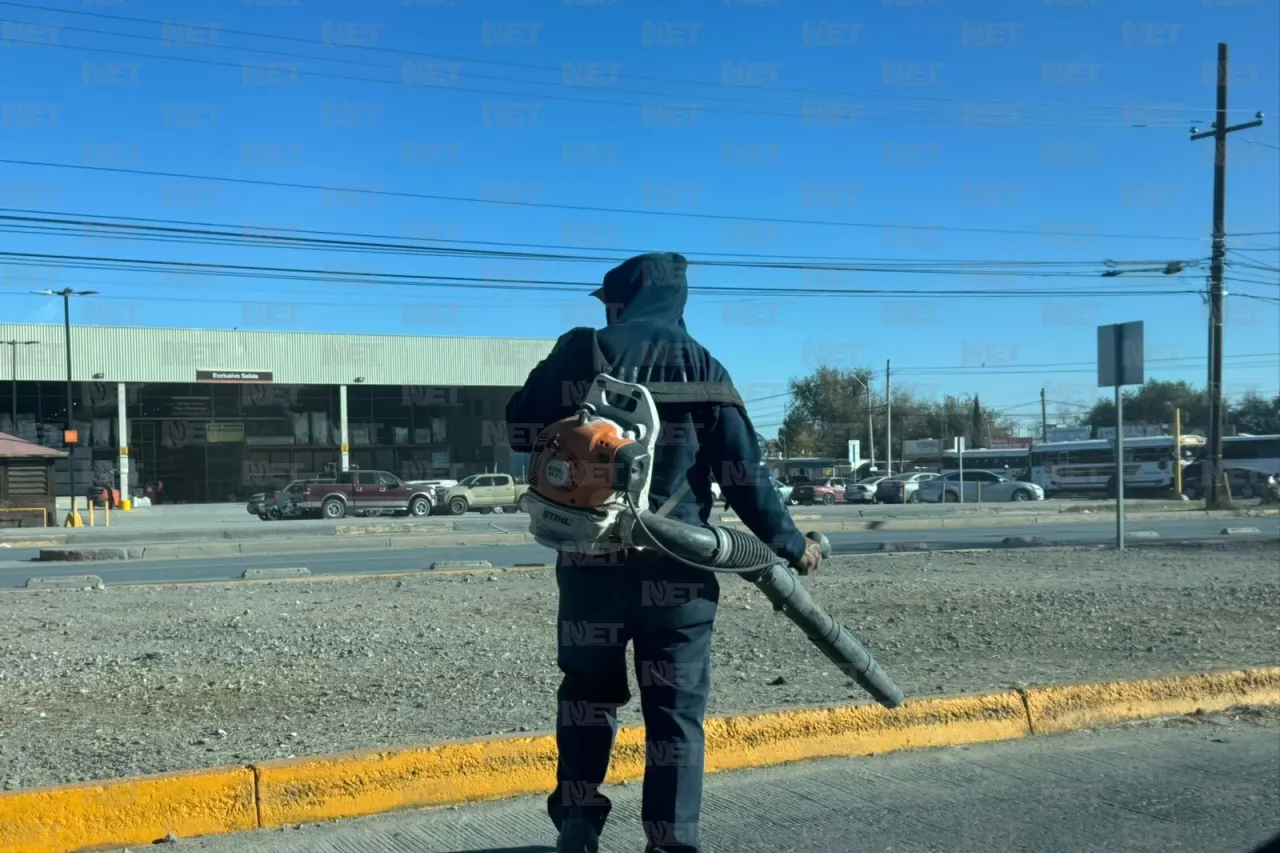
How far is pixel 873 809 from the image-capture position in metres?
4.26

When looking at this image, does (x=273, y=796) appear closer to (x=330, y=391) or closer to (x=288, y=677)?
(x=288, y=677)

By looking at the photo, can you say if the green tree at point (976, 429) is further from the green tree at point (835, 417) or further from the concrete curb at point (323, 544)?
the concrete curb at point (323, 544)

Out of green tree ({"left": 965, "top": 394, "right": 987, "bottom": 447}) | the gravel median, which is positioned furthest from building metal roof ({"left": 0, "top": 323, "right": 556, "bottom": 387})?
green tree ({"left": 965, "top": 394, "right": 987, "bottom": 447})

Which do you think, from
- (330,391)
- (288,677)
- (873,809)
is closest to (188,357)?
(330,391)

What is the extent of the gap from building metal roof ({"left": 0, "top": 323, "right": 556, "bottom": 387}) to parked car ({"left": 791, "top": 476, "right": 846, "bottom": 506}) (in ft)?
45.0

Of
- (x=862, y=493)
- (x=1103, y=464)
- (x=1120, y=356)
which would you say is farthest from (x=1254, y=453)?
(x=1120, y=356)

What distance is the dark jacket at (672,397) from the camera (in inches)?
123

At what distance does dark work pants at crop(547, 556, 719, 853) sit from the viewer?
309 centimetres

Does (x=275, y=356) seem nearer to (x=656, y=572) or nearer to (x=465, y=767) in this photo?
(x=465, y=767)

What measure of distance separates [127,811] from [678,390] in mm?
2620

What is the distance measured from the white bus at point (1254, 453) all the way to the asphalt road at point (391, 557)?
28488 millimetres

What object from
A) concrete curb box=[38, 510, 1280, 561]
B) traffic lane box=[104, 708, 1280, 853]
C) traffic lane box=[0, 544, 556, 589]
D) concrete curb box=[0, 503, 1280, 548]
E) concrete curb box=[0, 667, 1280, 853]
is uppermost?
concrete curb box=[0, 667, 1280, 853]

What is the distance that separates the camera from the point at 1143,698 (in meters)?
5.71

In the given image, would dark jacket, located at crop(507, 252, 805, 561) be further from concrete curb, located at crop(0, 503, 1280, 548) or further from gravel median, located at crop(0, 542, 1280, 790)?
concrete curb, located at crop(0, 503, 1280, 548)
